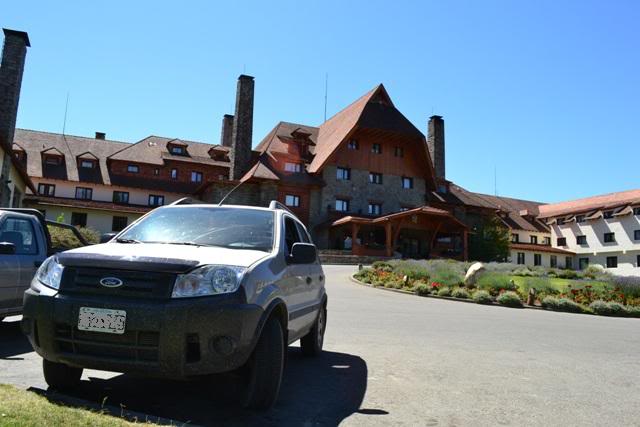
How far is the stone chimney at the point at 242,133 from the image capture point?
42.5 m

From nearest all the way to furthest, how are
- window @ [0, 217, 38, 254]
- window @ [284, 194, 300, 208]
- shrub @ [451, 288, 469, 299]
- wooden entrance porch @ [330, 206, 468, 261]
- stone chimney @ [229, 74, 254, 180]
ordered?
1. window @ [0, 217, 38, 254]
2. shrub @ [451, 288, 469, 299]
3. wooden entrance porch @ [330, 206, 468, 261]
4. window @ [284, 194, 300, 208]
5. stone chimney @ [229, 74, 254, 180]

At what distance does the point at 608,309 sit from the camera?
17016 mm

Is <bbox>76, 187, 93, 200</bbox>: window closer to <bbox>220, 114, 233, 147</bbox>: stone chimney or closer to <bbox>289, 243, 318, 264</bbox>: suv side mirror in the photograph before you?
<bbox>220, 114, 233, 147</bbox>: stone chimney

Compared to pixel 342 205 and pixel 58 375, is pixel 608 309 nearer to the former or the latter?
pixel 58 375

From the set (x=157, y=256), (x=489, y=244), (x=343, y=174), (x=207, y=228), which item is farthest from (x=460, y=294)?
(x=489, y=244)

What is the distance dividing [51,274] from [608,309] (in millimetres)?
17933

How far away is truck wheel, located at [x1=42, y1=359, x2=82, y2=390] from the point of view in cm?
412

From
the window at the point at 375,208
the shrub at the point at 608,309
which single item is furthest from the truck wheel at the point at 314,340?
the window at the point at 375,208

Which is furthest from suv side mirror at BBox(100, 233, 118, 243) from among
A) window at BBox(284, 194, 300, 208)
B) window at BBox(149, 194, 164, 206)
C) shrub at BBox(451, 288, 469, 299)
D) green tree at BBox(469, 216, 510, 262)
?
green tree at BBox(469, 216, 510, 262)

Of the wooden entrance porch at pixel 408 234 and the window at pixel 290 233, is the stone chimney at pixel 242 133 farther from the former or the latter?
the window at pixel 290 233

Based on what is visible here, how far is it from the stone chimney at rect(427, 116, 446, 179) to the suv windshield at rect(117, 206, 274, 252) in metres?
48.1

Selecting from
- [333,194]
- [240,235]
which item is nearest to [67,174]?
[333,194]

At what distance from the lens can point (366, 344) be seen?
7809 millimetres

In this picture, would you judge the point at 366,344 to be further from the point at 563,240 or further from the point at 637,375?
the point at 563,240
